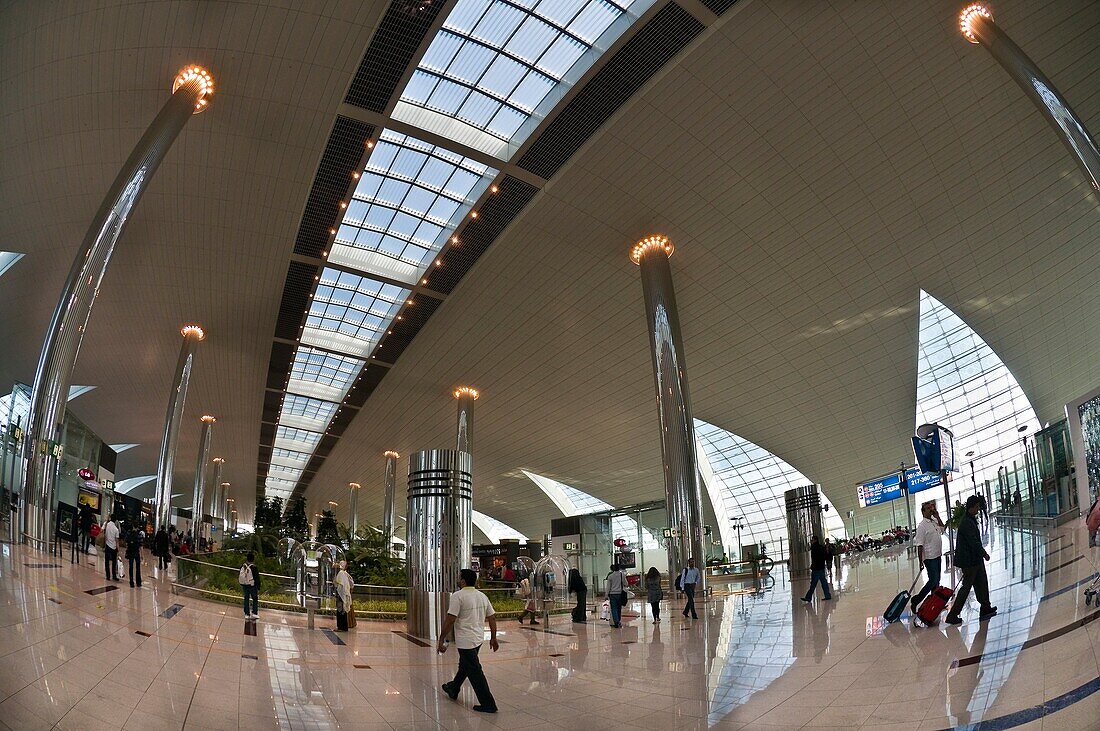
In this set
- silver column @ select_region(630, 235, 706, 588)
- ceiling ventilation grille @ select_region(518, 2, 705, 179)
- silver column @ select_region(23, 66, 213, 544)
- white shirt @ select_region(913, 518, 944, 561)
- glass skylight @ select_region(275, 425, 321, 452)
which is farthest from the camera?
glass skylight @ select_region(275, 425, 321, 452)

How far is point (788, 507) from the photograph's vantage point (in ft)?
79.0

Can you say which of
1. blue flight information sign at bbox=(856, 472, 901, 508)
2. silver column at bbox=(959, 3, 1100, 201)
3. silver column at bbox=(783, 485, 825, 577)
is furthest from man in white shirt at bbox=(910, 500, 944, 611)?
blue flight information sign at bbox=(856, 472, 901, 508)

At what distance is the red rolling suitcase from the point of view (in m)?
6.82

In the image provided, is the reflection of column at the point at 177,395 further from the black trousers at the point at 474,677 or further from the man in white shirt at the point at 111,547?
the black trousers at the point at 474,677

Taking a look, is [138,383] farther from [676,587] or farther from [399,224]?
[676,587]

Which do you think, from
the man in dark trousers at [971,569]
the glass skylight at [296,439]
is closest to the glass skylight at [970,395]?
the man in dark trousers at [971,569]

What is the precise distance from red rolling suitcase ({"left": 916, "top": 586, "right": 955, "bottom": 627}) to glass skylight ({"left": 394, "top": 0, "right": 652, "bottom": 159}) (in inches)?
481

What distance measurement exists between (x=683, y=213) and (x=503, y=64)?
6671 millimetres

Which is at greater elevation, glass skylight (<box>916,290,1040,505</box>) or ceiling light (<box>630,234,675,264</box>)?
ceiling light (<box>630,234,675,264</box>)

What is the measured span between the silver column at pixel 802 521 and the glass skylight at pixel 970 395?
8840mm

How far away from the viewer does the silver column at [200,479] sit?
31873 millimetres

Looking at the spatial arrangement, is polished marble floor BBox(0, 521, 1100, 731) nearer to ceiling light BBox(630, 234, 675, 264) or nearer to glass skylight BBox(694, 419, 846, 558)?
ceiling light BBox(630, 234, 675, 264)

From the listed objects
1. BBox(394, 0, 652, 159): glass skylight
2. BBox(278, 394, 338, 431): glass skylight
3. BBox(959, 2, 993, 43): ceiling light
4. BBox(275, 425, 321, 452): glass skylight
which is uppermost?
BBox(394, 0, 652, 159): glass skylight

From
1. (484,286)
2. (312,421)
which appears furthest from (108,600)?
(312,421)
